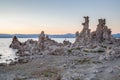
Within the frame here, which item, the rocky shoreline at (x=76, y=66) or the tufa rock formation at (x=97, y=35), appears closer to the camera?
the rocky shoreline at (x=76, y=66)

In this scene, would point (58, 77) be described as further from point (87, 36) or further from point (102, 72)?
point (87, 36)

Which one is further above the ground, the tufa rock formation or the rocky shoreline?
the tufa rock formation

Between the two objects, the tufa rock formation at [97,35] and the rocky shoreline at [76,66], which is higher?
the tufa rock formation at [97,35]

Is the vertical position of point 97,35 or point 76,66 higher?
point 97,35

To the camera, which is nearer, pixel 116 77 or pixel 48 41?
pixel 116 77

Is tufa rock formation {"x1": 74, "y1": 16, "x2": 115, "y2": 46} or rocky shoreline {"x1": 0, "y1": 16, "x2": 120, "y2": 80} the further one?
tufa rock formation {"x1": 74, "y1": 16, "x2": 115, "y2": 46}

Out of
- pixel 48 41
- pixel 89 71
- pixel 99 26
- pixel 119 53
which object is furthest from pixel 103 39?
pixel 89 71

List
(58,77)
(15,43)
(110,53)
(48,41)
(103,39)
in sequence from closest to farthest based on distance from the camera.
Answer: (58,77)
(110,53)
(103,39)
(48,41)
(15,43)

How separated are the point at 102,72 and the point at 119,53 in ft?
48.5

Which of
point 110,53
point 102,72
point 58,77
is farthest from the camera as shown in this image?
point 110,53

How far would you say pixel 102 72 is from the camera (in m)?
28.4

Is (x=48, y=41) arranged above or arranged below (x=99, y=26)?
below

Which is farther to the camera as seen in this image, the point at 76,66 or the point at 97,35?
the point at 97,35

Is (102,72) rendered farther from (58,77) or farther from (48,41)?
(48,41)
